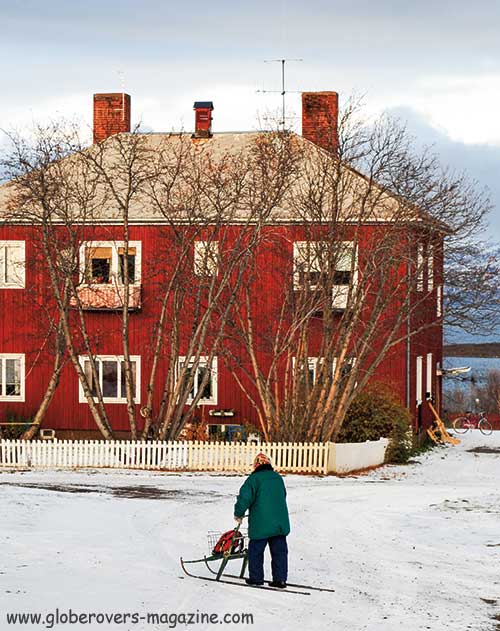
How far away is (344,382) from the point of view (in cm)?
3428

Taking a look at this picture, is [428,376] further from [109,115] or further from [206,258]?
[109,115]

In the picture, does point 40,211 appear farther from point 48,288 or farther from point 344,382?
point 344,382

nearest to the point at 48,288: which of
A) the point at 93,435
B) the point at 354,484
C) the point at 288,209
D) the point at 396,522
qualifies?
the point at 93,435

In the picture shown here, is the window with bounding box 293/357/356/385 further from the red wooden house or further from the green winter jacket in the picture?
the green winter jacket

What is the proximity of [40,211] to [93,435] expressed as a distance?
25.1 ft

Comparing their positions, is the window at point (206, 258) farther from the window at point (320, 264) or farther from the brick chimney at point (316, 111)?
the brick chimney at point (316, 111)

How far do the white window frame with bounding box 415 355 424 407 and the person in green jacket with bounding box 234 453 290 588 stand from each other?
2667 cm

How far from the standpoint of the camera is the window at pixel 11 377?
39.1 meters

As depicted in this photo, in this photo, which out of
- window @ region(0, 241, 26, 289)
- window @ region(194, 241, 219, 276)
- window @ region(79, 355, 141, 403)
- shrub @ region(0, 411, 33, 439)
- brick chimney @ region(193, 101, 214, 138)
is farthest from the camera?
brick chimney @ region(193, 101, 214, 138)

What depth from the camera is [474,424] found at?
52.4 m

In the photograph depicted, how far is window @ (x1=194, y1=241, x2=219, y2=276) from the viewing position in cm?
3309

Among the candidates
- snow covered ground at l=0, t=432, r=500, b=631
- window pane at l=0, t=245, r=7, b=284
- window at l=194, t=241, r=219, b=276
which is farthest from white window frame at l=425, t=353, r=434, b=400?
window pane at l=0, t=245, r=7, b=284

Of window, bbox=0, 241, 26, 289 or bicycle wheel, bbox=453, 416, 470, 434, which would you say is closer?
window, bbox=0, 241, 26, 289

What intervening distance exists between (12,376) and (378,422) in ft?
42.2
